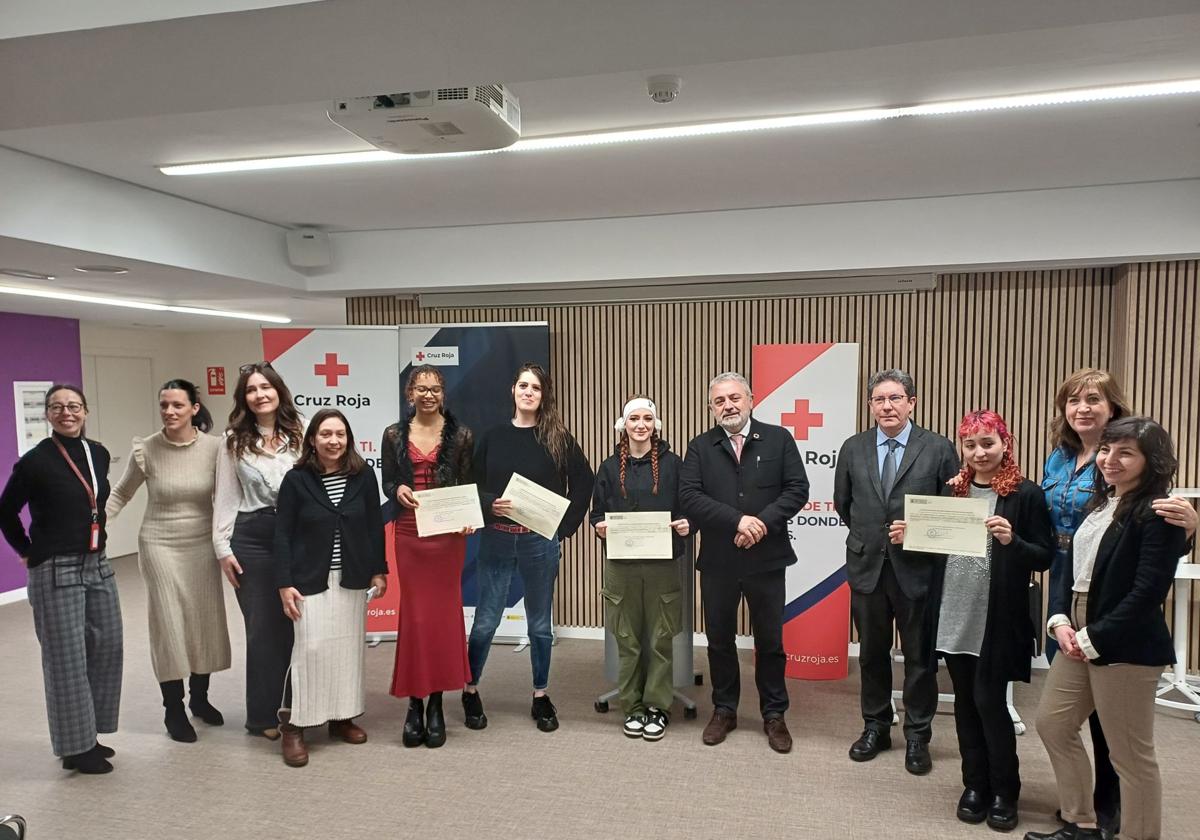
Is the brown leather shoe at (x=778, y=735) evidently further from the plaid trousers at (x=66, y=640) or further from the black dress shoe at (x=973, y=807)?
the plaid trousers at (x=66, y=640)

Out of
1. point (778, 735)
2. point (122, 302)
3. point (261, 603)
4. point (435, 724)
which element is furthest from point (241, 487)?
point (122, 302)

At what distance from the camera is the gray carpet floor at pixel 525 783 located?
2.78 meters

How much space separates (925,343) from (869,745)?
2.37 metres

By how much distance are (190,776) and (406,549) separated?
4.10 ft

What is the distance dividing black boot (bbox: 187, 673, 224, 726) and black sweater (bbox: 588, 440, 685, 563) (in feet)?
6.75

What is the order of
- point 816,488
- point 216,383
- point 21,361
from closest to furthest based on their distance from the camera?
point 816,488
point 21,361
point 216,383

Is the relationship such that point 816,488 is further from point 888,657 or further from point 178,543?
point 178,543

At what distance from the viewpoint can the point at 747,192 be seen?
13.1 feet

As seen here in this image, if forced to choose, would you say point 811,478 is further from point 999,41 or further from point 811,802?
point 999,41

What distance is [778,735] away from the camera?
3.37 m

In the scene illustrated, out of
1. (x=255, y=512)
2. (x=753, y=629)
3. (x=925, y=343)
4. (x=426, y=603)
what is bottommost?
(x=753, y=629)

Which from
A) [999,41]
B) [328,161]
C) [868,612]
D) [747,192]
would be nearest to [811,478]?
[868,612]

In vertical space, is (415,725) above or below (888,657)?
below

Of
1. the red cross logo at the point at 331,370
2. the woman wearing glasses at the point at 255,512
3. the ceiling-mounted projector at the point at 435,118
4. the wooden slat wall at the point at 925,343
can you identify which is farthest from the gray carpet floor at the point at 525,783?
the ceiling-mounted projector at the point at 435,118
